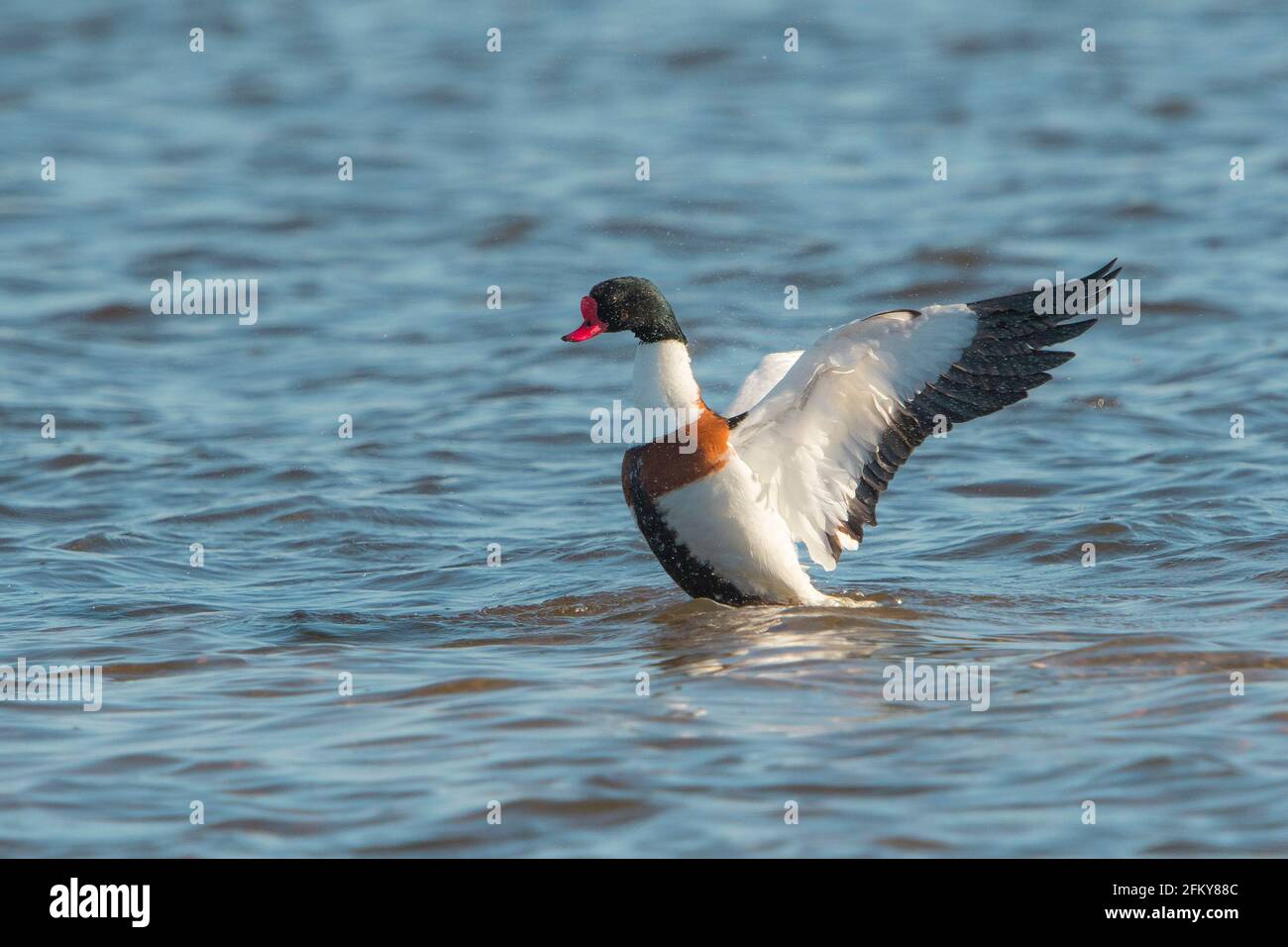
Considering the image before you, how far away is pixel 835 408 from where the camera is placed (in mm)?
7496

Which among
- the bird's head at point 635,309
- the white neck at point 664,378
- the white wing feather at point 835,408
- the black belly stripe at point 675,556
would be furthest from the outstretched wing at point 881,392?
the bird's head at point 635,309

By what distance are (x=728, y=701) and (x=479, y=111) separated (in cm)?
1567

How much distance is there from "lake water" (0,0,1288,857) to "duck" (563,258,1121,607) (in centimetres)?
42

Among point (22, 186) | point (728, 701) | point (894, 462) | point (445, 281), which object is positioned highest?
point (22, 186)

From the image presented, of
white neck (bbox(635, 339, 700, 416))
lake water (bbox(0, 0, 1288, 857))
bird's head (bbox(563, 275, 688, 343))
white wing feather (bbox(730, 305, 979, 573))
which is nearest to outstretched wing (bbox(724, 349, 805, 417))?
white wing feather (bbox(730, 305, 979, 573))

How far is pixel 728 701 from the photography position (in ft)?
21.4

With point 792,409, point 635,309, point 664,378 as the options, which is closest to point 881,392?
point 792,409

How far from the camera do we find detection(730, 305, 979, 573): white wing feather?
7148 millimetres

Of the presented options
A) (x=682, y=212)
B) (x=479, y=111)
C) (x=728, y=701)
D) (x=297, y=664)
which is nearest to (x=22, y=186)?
(x=479, y=111)

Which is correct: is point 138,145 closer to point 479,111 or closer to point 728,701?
point 479,111

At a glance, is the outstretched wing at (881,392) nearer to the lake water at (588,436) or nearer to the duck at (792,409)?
the duck at (792,409)

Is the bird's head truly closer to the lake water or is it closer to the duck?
the duck

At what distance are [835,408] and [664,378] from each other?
0.76 meters

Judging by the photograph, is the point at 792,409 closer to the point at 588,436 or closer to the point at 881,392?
the point at 881,392
